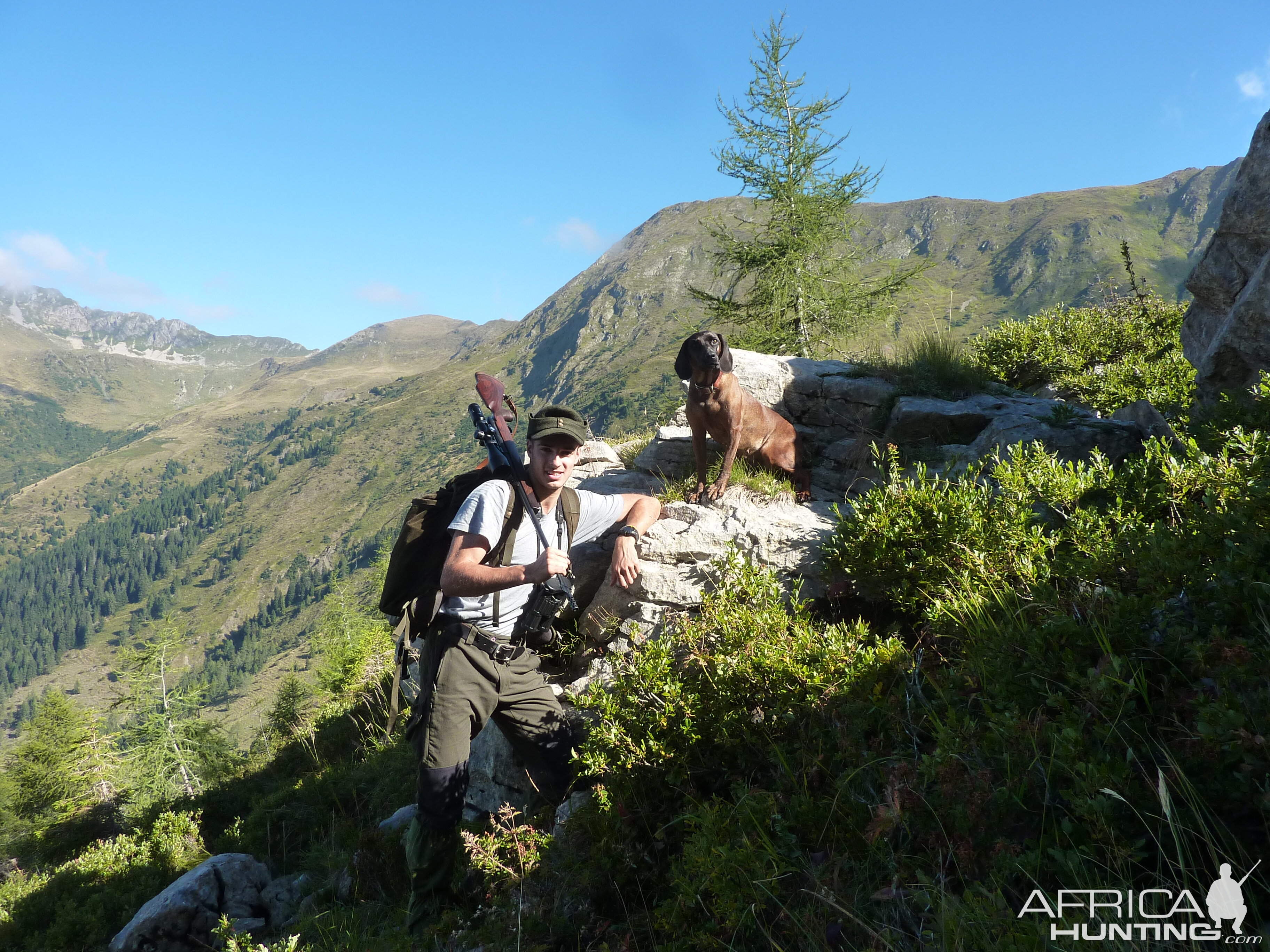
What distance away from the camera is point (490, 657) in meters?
4.41

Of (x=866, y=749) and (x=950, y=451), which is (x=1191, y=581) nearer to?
(x=866, y=749)

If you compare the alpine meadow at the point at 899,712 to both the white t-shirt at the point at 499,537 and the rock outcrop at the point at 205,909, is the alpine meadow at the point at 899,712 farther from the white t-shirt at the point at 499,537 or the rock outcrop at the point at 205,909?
the white t-shirt at the point at 499,537

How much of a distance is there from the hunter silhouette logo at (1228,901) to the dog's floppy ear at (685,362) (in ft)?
16.8

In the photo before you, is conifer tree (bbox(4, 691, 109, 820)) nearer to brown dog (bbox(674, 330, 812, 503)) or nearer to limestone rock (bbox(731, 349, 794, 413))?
limestone rock (bbox(731, 349, 794, 413))

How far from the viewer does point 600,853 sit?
11.3ft

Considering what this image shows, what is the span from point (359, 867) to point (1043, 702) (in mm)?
5762

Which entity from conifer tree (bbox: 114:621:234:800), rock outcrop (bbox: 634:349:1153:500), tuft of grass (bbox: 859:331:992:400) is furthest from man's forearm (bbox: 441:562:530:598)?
conifer tree (bbox: 114:621:234:800)

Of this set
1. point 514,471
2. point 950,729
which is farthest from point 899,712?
point 514,471

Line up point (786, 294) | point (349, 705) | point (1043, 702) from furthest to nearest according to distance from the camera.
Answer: point (786, 294), point (349, 705), point (1043, 702)

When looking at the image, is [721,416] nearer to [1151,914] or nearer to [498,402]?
[498,402]

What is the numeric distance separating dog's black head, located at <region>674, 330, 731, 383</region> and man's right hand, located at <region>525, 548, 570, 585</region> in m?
2.86

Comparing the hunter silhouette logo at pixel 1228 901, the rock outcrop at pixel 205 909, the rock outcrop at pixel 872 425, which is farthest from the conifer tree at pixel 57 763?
the hunter silhouette logo at pixel 1228 901

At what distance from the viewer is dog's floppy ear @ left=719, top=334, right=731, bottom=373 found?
6242 mm

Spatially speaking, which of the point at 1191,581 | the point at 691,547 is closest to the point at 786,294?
the point at 691,547
